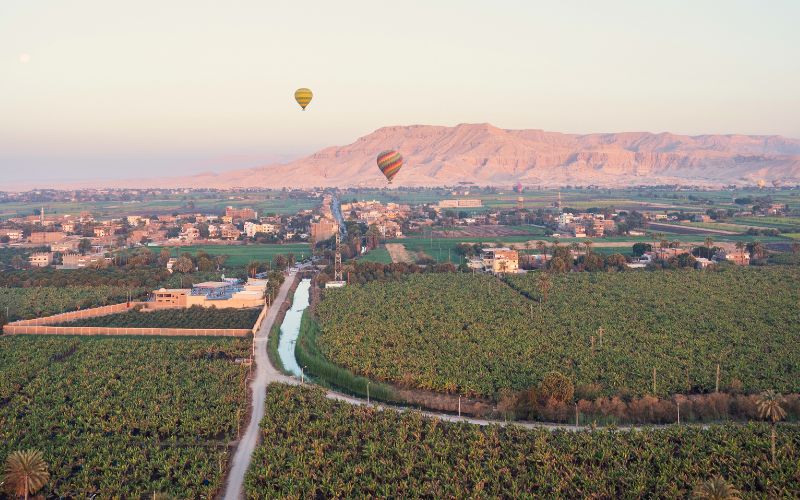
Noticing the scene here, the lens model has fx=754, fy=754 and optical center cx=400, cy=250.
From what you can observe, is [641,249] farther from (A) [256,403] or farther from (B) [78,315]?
(A) [256,403]

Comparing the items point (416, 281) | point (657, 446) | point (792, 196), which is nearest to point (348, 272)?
point (416, 281)

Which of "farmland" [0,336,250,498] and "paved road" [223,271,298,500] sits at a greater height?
"farmland" [0,336,250,498]

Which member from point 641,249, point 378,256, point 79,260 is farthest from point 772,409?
point 79,260

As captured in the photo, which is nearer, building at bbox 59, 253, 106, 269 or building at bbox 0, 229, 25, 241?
building at bbox 59, 253, 106, 269

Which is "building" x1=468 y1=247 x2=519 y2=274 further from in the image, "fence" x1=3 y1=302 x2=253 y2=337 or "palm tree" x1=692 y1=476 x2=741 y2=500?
"palm tree" x1=692 y1=476 x2=741 y2=500

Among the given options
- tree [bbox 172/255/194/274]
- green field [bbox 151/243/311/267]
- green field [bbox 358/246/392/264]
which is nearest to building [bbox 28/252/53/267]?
green field [bbox 151/243/311/267]

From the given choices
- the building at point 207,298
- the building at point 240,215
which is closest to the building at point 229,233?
the building at point 240,215
